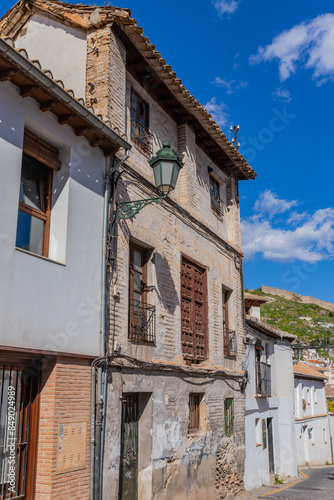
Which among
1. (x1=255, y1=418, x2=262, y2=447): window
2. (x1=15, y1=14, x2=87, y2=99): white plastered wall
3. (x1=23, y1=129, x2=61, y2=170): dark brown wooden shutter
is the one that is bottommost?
(x1=255, y1=418, x2=262, y2=447): window

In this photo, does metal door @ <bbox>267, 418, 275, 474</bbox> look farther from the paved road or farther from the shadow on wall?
the shadow on wall

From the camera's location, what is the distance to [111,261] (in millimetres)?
7840

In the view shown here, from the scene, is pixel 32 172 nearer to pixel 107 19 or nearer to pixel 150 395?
pixel 107 19

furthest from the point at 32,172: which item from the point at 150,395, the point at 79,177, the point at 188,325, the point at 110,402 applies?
the point at 188,325

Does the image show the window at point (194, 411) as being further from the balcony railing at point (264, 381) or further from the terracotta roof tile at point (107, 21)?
the terracotta roof tile at point (107, 21)

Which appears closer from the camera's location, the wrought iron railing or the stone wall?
the wrought iron railing

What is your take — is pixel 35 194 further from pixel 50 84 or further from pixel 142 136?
Result: pixel 142 136

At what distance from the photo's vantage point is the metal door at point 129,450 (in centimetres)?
808

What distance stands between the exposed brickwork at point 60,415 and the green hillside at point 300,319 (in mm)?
44684

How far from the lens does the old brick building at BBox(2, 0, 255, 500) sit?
827cm

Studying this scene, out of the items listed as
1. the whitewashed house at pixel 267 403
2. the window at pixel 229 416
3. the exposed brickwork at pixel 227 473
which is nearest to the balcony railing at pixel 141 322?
the exposed brickwork at pixel 227 473

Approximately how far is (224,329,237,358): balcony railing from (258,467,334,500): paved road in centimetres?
375

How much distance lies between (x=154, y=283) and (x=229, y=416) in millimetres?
4889

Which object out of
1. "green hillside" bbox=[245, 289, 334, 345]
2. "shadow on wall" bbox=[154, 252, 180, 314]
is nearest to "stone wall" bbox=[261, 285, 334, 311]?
"green hillside" bbox=[245, 289, 334, 345]
